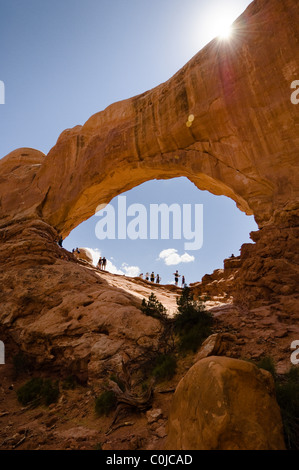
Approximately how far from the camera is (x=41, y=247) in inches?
491

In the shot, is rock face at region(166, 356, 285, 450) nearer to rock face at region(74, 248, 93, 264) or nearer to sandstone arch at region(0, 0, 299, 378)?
sandstone arch at region(0, 0, 299, 378)

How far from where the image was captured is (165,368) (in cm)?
616

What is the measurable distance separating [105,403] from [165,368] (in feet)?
5.28

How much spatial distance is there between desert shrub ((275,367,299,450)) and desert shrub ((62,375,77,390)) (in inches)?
221

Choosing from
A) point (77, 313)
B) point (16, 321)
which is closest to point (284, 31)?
point (77, 313)

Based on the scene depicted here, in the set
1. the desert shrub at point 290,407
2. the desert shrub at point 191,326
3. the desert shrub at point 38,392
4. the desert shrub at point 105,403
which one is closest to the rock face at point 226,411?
the desert shrub at point 290,407

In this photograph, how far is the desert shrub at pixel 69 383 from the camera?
7.09 meters

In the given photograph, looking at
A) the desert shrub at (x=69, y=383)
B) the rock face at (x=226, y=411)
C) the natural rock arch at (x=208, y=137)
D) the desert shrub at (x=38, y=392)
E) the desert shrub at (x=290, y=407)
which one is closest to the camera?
the rock face at (x=226, y=411)

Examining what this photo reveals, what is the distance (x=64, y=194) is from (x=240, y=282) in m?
13.4

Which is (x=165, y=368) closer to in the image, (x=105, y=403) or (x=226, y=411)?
(x=105, y=403)

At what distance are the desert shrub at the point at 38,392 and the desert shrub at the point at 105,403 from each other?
185 cm

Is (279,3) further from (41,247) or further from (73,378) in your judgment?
(73,378)

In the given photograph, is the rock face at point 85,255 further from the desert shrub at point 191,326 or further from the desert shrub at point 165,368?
the desert shrub at point 165,368

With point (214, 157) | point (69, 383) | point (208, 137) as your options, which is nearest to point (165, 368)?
point (69, 383)
